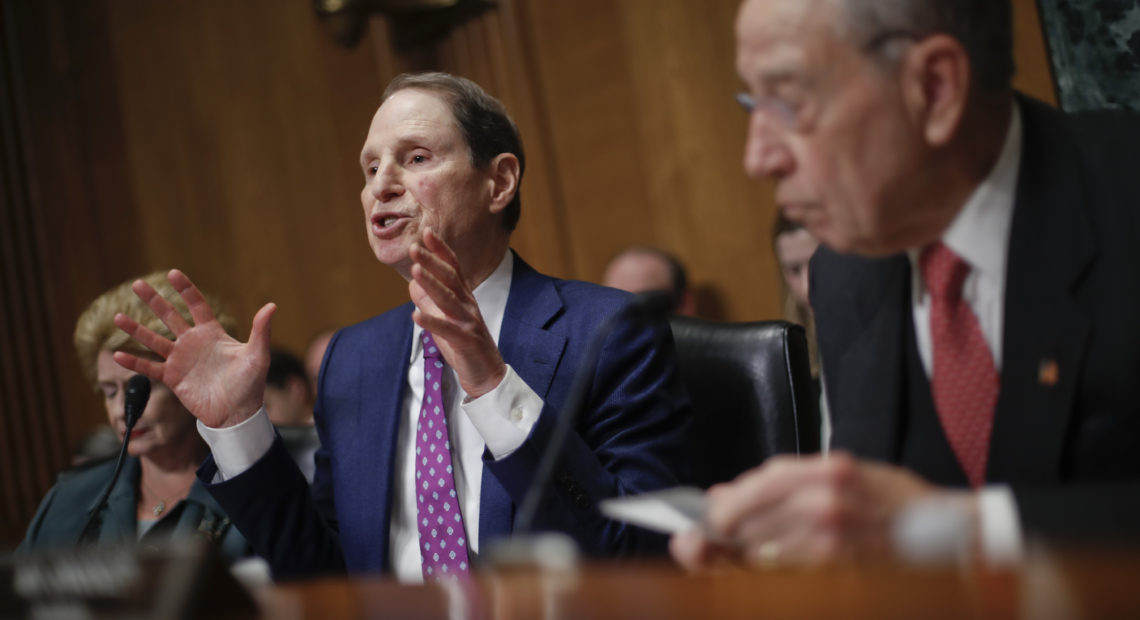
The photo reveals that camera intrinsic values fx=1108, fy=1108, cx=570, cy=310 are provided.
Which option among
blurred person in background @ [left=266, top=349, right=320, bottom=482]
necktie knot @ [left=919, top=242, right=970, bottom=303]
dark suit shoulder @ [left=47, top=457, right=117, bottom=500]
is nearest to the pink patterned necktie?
necktie knot @ [left=919, top=242, right=970, bottom=303]

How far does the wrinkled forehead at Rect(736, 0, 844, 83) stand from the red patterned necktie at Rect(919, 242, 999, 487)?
0.26m

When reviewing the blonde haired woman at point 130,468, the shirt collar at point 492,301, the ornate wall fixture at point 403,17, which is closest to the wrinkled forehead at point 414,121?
the shirt collar at point 492,301

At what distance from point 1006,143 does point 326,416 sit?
134cm

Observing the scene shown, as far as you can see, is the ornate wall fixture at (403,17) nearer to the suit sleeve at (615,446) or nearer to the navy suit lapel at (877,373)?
the suit sleeve at (615,446)

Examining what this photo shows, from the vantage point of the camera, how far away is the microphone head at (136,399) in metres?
1.98

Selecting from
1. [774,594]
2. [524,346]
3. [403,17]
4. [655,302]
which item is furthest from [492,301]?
[403,17]

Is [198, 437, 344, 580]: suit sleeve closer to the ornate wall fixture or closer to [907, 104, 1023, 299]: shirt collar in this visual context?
[907, 104, 1023, 299]: shirt collar

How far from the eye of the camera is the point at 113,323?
8.30 ft

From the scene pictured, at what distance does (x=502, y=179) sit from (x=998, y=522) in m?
1.31

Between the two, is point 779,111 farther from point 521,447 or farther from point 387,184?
point 387,184

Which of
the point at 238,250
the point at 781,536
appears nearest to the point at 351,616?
the point at 781,536

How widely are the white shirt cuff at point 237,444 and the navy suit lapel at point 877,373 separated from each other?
1054mm

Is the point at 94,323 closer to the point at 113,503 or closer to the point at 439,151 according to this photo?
the point at 113,503

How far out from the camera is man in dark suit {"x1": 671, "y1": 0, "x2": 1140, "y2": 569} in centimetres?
110
